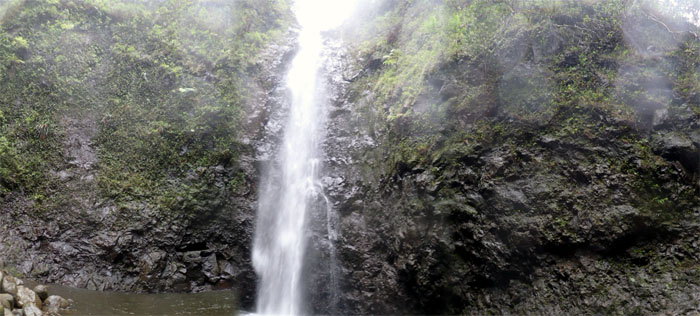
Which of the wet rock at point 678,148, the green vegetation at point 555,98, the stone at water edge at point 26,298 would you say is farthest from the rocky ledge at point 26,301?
the wet rock at point 678,148

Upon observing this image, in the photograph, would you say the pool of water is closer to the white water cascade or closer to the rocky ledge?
the rocky ledge

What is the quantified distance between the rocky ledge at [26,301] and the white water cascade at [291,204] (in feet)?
10.7

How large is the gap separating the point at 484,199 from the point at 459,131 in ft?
4.82

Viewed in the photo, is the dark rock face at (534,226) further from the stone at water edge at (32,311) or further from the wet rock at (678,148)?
the stone at water edge at (32,311)

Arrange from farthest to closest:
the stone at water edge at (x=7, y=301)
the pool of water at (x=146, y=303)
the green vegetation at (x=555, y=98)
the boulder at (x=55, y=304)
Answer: the pool of water at (x=146, y=303), the green vegetation at (x=555, y=98), the boulder at (x=55, y=304), the stone at water edge at (x=7, y=301)

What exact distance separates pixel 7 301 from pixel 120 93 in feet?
19.4

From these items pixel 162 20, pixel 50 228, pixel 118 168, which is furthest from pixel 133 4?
pixel 50 228

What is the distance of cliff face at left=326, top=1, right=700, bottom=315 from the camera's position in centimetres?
466

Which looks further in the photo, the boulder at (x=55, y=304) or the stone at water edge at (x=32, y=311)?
the boulder at (x=55, y=304)

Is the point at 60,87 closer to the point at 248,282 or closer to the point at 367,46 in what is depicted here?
the point at 248,282

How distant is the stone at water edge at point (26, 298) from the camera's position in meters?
4.48

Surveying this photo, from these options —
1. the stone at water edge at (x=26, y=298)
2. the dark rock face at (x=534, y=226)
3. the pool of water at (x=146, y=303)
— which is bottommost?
the pool of water at (x=146, y=303)

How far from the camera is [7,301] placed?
4207 mm

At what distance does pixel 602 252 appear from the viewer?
4.76 m
